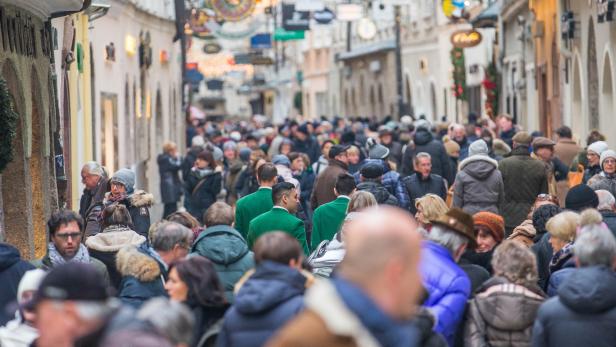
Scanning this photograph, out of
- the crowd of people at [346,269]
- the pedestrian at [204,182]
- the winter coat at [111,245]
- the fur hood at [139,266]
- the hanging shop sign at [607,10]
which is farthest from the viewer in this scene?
the pedestrian at [204,182]

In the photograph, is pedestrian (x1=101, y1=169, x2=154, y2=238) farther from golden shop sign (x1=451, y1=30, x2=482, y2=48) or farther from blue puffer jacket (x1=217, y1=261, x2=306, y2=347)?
golden shop sign (x1=451, y1=30, x2=482, y2=48)

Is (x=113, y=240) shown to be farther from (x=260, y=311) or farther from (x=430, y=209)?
(x=260, y=311)

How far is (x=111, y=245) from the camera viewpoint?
10336 mm

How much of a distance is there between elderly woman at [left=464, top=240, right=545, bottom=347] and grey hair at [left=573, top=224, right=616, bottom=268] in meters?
0.36

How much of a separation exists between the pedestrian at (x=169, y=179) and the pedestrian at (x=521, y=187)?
10.7 metres

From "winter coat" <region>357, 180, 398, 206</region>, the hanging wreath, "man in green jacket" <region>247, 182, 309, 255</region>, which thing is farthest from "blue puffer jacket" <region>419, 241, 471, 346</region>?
the hanging wreath

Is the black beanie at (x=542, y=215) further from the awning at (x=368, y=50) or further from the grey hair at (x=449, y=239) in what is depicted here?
the awning at (x=368, y=50)

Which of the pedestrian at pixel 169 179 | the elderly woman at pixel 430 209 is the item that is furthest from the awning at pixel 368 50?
the elderly woman at pixel 430 209

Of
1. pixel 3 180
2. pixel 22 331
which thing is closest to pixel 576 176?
pixel 3 180

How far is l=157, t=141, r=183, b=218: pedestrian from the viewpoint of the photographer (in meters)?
25.5

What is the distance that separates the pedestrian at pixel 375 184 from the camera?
45.8 ft

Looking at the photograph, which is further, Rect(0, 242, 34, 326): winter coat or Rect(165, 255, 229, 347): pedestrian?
Rect(0, 242, 34, 326): winter coat

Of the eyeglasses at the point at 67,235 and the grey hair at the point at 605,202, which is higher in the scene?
the eyeglasses at the point at 67,235

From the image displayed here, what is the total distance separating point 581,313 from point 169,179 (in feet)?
60.7
